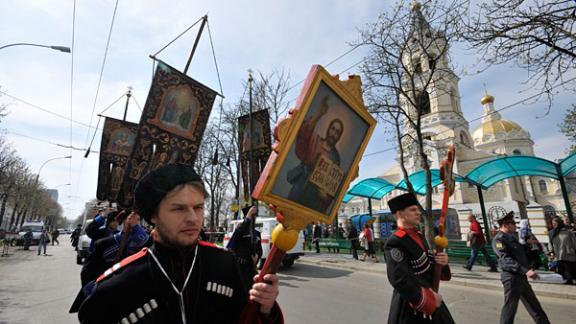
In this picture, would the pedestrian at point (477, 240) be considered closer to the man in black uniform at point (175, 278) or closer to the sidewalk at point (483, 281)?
the sidewalk at point (483, 281)

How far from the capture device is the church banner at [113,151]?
21.5 feet

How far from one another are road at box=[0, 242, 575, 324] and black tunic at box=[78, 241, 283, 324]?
4634 mm

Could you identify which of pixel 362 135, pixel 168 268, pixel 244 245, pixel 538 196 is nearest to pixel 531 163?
pixel 244 245

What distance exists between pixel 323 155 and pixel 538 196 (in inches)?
2298

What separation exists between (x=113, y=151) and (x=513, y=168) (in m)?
16.7

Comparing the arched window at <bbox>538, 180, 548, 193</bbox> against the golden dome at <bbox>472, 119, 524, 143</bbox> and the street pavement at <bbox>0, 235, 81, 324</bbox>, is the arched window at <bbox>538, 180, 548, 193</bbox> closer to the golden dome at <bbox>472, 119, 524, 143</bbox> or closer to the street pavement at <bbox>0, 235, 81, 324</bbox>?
the golden dome at <bbox>472, 119, 524, 143</bbox>

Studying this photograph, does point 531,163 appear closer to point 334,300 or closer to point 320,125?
point 334,300

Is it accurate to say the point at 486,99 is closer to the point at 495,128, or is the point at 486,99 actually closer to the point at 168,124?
the point at 495,128

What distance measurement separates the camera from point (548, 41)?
7188 millimetres

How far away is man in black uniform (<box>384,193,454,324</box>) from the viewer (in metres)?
2.51

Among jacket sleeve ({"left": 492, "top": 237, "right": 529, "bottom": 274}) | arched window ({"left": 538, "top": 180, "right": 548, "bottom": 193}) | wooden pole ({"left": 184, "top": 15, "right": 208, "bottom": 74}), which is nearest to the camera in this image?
jacket sleeve ({"left": 492, "top": 237, "right": 529, "bottom": 274})

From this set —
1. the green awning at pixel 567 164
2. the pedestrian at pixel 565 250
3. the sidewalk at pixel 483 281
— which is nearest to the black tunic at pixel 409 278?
the sidewalk at pixel 483 281

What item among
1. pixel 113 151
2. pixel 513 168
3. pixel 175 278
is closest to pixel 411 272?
pixel 175 278

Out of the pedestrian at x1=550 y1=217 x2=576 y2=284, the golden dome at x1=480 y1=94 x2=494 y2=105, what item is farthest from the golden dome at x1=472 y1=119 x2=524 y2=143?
the pedestrian at x1=550 y1=217 x2=576 y2=284
